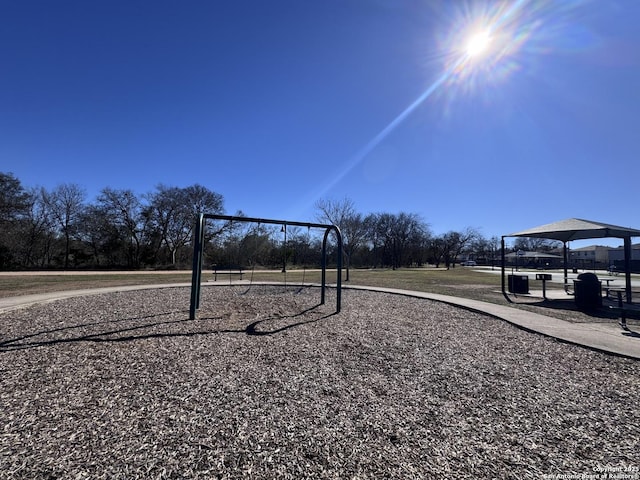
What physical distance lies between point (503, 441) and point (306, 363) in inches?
87.3

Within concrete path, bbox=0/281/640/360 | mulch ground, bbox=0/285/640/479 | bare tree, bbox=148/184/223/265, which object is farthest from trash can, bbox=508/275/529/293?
bare tree, bbox=148/184/223/265

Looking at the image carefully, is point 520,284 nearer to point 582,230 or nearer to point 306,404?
point 582,230

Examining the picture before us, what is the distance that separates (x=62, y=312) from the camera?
6.43 meters

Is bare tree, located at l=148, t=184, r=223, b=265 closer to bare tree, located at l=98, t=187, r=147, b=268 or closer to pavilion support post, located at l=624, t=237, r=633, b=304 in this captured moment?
bare tree, located at l=98, t=187, r=147, b=268

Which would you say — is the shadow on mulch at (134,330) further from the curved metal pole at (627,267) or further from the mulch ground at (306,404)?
the curved metal pole at (627,267)

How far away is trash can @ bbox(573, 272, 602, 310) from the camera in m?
8.28

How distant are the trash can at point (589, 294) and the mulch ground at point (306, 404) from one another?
202 inches

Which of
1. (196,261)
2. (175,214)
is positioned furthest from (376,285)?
(175,214)

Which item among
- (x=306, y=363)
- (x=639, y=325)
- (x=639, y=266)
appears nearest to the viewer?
(x=306, y=363)

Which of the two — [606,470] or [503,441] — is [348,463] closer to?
[503,441]

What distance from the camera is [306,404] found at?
2699 millimetres

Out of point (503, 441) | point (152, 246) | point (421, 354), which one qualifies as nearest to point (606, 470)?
point (503, 441)

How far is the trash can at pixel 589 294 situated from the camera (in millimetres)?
8281

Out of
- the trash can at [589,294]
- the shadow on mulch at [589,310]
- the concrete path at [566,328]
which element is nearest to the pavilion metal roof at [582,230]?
the trash can at [589,294]
